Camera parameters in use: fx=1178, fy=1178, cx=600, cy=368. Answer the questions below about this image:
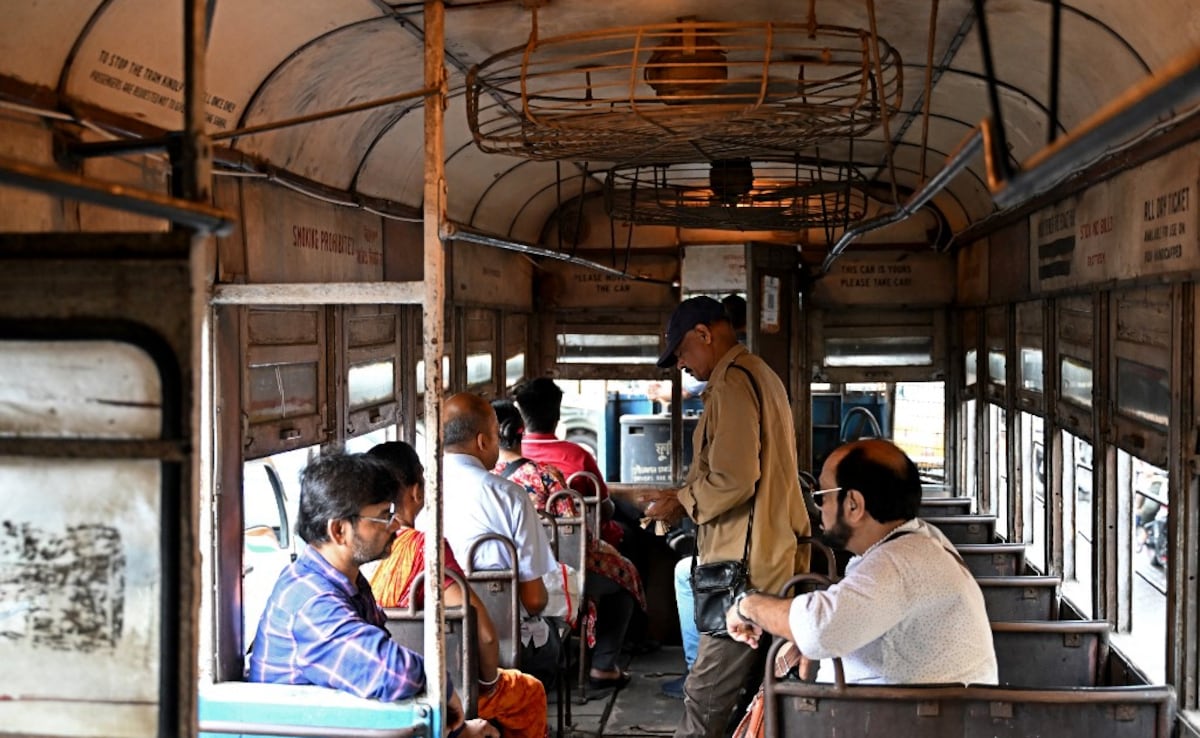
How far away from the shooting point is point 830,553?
157 inches

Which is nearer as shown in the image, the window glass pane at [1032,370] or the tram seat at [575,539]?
the tram seat at [575,539]

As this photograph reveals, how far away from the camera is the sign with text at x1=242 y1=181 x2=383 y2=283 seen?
13.6ft

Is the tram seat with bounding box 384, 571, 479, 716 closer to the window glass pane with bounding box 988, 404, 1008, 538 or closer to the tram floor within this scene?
the tram floor

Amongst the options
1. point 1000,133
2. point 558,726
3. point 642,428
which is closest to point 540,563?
point 558,726

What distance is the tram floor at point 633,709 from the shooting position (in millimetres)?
5691

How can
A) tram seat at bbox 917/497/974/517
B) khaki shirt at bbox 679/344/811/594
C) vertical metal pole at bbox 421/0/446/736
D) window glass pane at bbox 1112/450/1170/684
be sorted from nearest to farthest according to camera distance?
vertical metal pole at bbox 421/0/446/736 → khaki shirt at bbox 679/344/811/594 → window glass pane at bbox 1112/450/1170/684 → tram seat at bbox 917/497/974/517

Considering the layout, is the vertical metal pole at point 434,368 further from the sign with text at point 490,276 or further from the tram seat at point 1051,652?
the sign with text at point 490,276

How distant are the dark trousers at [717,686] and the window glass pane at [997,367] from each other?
3.60 metres

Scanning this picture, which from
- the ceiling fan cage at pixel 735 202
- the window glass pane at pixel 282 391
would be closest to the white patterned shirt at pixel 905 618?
the window glass pane at pixel 282 391

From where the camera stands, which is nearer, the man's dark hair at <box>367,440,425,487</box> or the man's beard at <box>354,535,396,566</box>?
the man's beard at <box>354,535,396,566</box>

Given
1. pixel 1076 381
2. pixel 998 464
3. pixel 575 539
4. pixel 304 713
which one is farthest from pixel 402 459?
pixel 998 464

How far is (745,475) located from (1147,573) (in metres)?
4.92

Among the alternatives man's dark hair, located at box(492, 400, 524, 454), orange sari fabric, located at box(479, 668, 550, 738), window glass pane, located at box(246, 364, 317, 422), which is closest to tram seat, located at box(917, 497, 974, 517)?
man's dark hair, located at box(492, 400, 524, 454)

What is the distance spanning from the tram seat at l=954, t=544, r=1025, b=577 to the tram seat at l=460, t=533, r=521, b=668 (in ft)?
6.87
